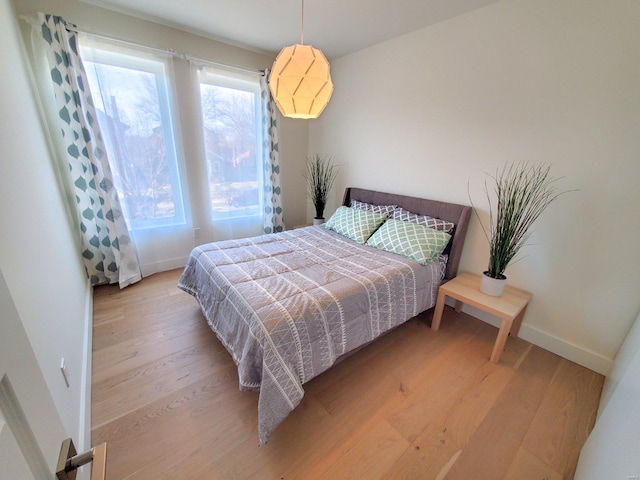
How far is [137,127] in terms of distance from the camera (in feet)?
8.68

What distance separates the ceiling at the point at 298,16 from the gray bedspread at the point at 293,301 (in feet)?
6.63

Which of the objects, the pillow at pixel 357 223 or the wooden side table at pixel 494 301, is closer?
the wooden side table at pixel 494 301

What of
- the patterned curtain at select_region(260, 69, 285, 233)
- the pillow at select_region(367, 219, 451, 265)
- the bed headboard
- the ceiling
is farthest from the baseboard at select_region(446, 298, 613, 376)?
the patterned curtain at select_region(260, 69, 285, 233)

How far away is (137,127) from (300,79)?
2137 mm

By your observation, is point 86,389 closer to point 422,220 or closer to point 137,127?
point 137,127

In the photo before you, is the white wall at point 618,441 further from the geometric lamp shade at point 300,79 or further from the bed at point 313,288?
the geometric lamp shade at point 300,79

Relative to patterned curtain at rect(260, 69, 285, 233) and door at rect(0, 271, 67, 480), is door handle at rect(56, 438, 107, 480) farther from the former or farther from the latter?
patterned curtain at rect(260, 69, 285, 233)

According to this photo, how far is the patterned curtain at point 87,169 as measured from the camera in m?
2.16

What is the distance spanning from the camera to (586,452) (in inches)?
48.0

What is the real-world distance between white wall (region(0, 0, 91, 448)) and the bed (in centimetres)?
74

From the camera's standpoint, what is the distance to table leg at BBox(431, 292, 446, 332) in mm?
2227

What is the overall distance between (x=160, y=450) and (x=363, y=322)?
1280 millimetres

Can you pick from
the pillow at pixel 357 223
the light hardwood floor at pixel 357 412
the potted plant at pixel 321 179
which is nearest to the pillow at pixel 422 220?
the pillow at pixel 357 223

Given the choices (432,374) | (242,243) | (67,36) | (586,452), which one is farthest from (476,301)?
(67,36)
